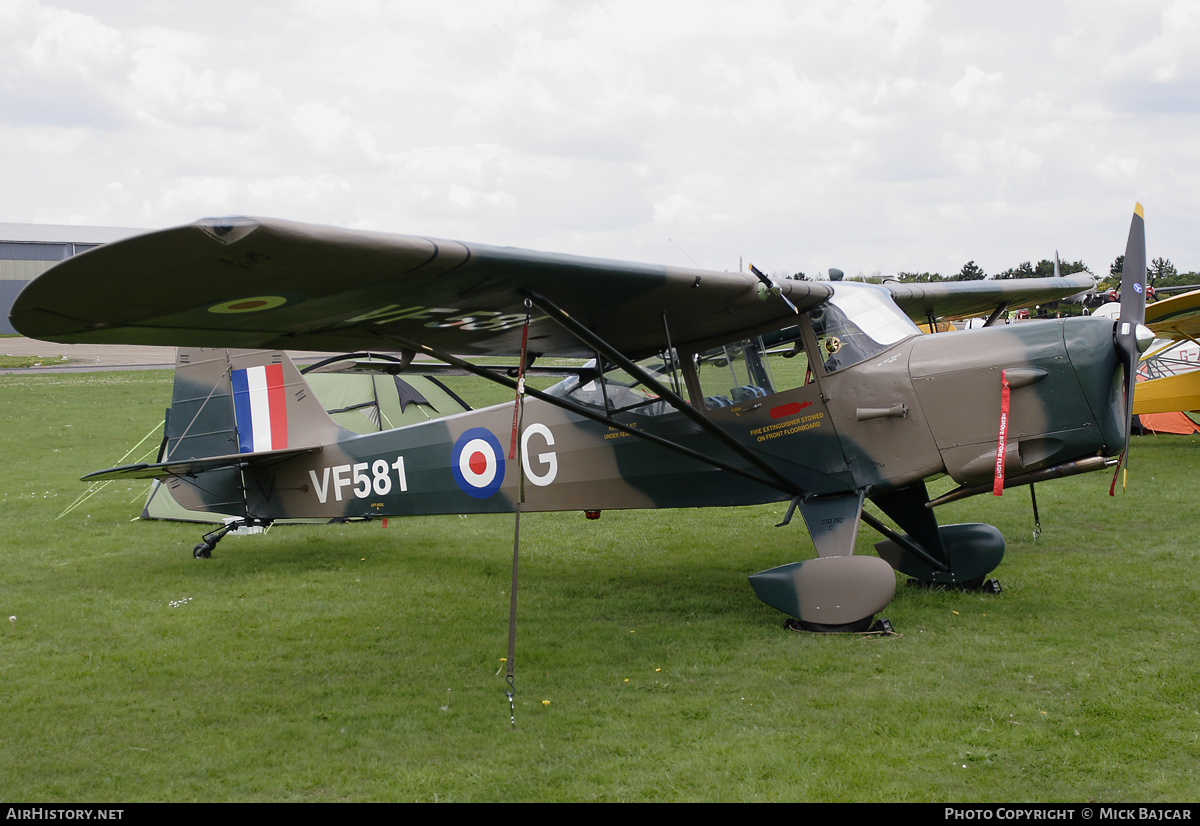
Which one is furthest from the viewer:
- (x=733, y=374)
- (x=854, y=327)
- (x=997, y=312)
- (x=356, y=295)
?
(x=997, y=312)

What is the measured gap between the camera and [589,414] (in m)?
6.46

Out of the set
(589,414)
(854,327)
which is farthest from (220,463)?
(854,327)

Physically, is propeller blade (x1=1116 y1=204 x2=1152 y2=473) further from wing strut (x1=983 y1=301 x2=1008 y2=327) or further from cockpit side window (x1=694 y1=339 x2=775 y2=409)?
wing strut (x1=983 y1=301 x2=1008 y2=327)

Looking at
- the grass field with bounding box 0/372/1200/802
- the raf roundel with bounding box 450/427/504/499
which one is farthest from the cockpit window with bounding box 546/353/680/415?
the grass field with bounding box 0/372/1200/802

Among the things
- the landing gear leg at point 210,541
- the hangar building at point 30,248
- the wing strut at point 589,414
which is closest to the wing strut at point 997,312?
the wing strut at point 589,414

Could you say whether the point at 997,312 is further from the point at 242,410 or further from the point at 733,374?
the point at 242,410

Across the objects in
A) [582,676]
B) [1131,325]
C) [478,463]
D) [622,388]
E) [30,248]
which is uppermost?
[30,248]

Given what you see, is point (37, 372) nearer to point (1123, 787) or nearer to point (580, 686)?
point (580, 686)

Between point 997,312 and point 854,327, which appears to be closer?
point 854,327

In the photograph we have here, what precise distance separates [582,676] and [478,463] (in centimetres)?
302

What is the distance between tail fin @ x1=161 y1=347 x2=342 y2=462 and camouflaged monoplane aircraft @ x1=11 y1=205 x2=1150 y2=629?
0.56m

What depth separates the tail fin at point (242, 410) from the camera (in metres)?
9.45

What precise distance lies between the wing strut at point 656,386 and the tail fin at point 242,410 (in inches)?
166

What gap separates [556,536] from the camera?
35.5 feet
